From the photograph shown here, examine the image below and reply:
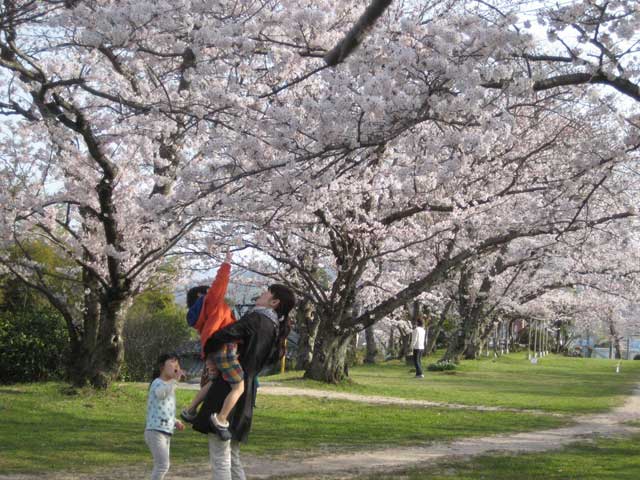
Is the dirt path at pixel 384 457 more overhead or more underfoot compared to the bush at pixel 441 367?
more underfoot

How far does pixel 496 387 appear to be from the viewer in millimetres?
20906

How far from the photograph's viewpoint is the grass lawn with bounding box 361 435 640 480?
817cm

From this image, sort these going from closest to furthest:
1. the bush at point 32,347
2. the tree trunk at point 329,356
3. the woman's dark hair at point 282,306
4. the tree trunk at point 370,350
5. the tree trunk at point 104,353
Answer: the woman's dark hair at point 282,306, the tree trunk at point 104,353, the bush at point 32,347, the tree trunk at point 329,356, the tree trunk at point 370,350

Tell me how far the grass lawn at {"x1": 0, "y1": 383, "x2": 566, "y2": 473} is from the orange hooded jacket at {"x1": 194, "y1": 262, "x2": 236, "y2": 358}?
8.63ft

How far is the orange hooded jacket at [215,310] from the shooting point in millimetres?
6074

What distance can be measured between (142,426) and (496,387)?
12.1 metres

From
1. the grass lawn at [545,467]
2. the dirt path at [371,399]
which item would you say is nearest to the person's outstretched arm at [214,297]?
the grass lawn at [545,467]

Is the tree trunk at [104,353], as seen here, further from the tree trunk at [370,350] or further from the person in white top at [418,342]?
the tree trunk at [370,350]

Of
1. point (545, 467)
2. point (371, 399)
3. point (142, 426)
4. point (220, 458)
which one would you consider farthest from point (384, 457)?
point (371, 399)

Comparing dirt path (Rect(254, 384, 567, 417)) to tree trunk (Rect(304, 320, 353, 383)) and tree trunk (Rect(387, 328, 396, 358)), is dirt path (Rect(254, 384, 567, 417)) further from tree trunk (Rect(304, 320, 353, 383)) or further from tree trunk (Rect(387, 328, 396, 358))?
tree trunk (Rect(387, 328, 396, 358))

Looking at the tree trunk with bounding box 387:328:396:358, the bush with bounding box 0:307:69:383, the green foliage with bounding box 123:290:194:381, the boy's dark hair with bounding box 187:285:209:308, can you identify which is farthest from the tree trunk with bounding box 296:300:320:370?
the tree trunk with bounding box 387:328:396:358

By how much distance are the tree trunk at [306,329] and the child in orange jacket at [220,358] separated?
15815mm

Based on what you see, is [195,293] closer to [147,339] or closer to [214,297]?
[214,297]

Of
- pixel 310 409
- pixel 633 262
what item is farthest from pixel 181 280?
pixel 633 262
